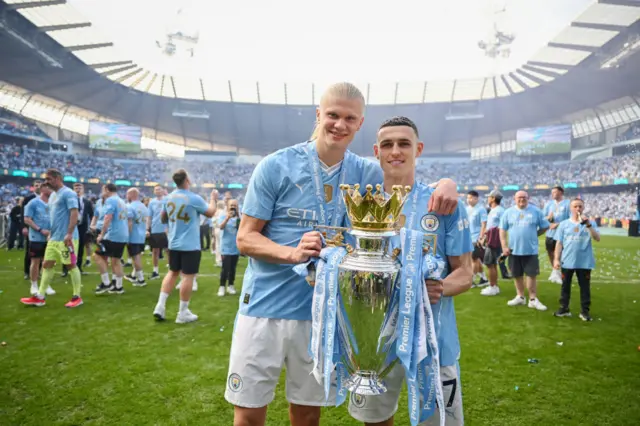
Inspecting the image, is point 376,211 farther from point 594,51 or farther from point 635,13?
point 594,51

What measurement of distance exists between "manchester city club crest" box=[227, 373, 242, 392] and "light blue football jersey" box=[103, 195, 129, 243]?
6978 millimetres

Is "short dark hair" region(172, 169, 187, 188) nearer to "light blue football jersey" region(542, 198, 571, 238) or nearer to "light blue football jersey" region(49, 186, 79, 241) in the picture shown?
"light blue football jersey" region(49, 186, 79, 241)

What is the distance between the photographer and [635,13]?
991 inches

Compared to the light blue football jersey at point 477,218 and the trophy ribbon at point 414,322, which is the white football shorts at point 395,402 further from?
the light blue football jersey at point 477,218

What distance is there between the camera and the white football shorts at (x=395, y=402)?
1.95m

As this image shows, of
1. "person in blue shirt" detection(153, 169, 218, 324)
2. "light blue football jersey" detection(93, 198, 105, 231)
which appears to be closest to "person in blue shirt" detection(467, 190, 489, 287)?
"person in blue shirt" detection(153, 169, 218, 324)

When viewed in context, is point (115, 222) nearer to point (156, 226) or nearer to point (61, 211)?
point (61, 211)

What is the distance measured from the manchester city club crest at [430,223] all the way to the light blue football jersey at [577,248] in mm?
5556

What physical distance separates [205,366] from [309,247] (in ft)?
11.2

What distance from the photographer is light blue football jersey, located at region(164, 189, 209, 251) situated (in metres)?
5.92

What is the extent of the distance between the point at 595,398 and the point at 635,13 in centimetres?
3177

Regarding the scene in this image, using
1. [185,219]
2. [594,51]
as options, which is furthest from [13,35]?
[594,51]

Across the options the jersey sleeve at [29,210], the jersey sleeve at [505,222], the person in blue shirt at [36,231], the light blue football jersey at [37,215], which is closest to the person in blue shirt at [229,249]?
the person in blue shirt at [36,231]

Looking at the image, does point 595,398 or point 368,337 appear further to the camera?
point 595,398
